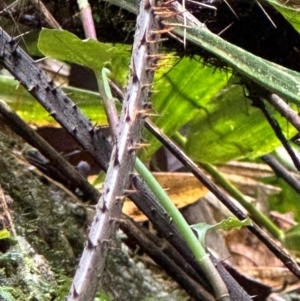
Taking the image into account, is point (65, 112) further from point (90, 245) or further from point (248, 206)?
point (248, 206)

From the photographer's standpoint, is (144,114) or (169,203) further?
(169,203)

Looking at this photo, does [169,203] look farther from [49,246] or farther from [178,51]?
[178,51]

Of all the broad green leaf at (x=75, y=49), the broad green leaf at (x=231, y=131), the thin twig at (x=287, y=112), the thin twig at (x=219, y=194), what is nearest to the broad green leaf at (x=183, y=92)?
the broad green leaf at (x=231, y=131)

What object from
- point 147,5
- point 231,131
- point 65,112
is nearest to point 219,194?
point 231,131

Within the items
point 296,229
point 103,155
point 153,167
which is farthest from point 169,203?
point 153,167

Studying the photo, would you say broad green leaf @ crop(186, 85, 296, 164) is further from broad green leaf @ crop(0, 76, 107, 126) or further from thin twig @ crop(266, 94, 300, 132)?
thin twig @ crop(266, 94, 300, 132)

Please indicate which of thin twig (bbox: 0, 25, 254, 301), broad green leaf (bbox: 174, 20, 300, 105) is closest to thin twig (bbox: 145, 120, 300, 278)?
thin twig (bbox: 0, 25, 254, 301)
